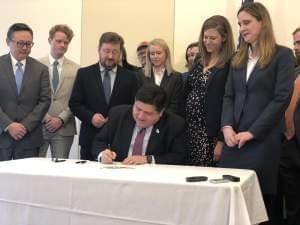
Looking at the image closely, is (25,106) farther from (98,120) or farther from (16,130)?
(98,120)

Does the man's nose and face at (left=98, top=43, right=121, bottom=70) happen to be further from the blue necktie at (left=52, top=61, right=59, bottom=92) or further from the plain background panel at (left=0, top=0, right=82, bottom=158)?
the plain background panel at (left=0, top=0, right=82, bottom=158)

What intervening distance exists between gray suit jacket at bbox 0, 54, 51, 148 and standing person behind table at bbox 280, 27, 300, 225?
5.87ft

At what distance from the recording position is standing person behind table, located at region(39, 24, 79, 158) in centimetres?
364

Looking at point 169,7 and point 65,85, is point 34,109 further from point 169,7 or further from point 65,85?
point 169,7

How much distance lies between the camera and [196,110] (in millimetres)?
2971

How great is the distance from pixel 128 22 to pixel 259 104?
8.90ft

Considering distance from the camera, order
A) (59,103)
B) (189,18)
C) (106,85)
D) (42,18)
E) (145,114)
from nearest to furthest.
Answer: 1. (145,114)
2. (106,85)
3. (59,103)
4. (189,18)
5. (42,18)

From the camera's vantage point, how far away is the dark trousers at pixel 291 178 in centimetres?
300

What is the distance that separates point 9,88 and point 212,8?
2260 millimetres

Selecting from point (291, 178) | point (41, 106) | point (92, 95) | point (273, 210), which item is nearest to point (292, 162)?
point (291, 178)

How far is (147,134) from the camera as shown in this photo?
2.64 m

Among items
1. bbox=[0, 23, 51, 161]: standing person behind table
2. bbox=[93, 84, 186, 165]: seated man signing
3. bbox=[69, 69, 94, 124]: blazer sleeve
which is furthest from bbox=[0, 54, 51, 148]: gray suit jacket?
bbox=[93, 84, 186, 165]: seated man signing

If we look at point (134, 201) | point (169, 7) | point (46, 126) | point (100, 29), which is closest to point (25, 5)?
point (100, 29)

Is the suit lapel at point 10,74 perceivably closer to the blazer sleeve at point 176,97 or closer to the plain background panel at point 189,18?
the blazer sleeve at point 176,97
